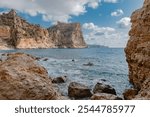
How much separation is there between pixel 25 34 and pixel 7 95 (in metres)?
183

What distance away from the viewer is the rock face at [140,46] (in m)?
17.8

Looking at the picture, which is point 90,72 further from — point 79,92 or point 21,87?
point 21,87

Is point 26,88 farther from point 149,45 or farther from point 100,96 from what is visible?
point 149,45

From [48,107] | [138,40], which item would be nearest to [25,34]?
[138,40]

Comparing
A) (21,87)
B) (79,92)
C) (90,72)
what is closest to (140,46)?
(79,92)

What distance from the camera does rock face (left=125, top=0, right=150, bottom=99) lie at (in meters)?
17.8

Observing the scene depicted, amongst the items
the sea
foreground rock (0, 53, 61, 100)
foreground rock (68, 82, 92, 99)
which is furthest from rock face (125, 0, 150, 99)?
foreground rock (0, 53, 61, 100)

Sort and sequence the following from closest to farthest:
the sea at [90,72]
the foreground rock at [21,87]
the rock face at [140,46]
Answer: the foreground rock at [21,87]
the rock face at [140,46]
the sea at [90,72]

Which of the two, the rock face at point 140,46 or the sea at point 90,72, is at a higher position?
the rock face at point 140,46

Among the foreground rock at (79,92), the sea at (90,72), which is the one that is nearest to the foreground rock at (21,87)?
the foreground rock at (79,92)

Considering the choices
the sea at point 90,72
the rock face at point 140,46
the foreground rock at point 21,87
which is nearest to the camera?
the foreground rock at point 21,87

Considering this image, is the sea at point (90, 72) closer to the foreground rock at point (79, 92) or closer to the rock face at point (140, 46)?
the foreground rock at point (79, 92)

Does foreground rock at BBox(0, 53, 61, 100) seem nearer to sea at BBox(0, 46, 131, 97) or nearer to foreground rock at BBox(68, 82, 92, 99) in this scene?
foreground rock at BBox(68, 82, 92, 99)

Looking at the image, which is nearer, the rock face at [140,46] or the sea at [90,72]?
the rock face at [140,46]
